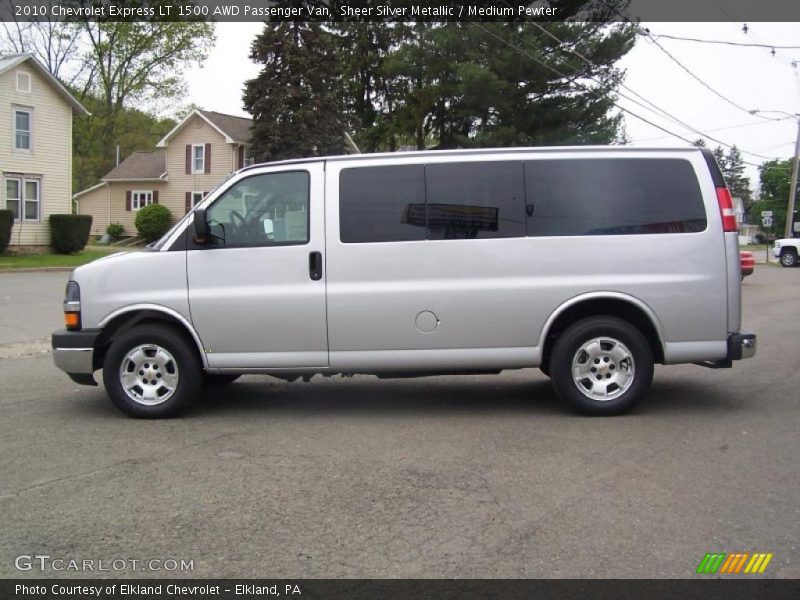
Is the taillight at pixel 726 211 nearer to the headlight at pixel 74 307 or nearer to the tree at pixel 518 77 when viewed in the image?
the headlight at pixel 74 307

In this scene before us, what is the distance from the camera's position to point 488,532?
4.28m

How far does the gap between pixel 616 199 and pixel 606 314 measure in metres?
1.01

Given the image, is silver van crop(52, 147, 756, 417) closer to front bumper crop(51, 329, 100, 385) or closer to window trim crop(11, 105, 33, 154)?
front bumper crop(51, 329, 100, 385)

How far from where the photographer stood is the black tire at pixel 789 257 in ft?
120

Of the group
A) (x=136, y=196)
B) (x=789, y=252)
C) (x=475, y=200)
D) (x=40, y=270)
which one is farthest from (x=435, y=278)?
(x=136, y=196)

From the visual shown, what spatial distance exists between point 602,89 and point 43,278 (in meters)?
20.6

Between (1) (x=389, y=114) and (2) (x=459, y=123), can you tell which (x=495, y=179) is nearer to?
(2) (x=459, y=123)

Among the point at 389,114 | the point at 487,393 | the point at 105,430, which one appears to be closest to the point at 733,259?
the point at 487,393

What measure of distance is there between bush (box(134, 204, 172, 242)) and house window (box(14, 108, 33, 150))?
1138cm

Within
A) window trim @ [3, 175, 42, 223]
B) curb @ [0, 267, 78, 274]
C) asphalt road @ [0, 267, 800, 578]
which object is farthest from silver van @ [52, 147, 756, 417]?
window trim @ [3, 175, 42, 223]

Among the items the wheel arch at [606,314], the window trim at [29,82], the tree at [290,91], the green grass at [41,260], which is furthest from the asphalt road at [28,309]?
the tree at [290,91]

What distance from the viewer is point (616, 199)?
6719mm

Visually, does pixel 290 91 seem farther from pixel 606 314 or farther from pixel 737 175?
pixel 737 175
